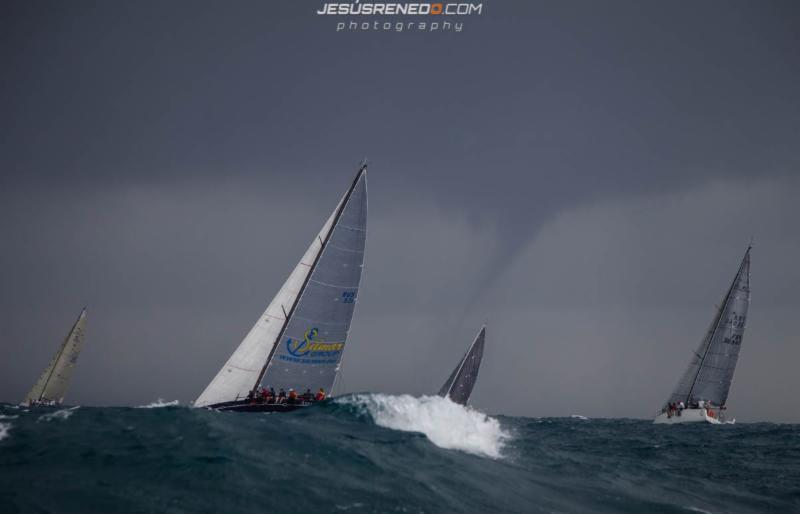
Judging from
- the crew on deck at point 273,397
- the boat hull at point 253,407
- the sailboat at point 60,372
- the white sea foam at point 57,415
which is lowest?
the sailboat at point 60,372

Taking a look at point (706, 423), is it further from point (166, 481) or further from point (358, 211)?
point (166, 481)

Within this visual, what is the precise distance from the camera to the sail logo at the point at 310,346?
24.8m

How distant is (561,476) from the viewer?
14648 mm

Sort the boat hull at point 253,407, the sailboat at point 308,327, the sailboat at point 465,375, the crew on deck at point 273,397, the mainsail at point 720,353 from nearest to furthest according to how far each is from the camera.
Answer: the boat hull at point 253,407 < the crew on deck at point 273,397 < the sailboat at point 308,327 < the sailboat at point 465,375 < the mainsail at point 720,353

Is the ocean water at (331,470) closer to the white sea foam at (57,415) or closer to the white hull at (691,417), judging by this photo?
the white sea foam at (57,415)

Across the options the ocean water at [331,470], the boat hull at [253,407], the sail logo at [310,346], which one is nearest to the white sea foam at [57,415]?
the ocean water at [331,470]

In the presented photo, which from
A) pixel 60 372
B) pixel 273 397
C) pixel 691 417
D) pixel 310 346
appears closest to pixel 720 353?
pixel 691 417

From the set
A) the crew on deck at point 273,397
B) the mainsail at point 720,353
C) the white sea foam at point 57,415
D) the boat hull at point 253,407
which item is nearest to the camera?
the white sea foam at point 57,415

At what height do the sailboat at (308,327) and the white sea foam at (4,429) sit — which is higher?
the sailboat at (308,327)

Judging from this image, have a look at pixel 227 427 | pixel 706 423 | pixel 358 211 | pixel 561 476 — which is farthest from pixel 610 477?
pixel 706 423

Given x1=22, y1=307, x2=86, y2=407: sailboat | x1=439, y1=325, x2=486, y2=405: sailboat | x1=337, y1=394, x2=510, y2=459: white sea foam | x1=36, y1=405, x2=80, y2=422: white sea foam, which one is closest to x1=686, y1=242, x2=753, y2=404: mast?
x1=439, y1=325, x2=486, y2=405: sailboat

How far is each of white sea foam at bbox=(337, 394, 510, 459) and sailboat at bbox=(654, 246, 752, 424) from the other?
3598 centimetres

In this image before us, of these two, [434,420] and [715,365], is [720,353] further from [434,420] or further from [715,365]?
[434,420]

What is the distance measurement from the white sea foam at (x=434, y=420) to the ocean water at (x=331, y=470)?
0.09 m
